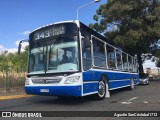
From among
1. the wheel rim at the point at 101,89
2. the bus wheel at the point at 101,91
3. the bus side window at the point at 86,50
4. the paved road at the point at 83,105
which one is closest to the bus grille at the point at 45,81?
the paved road at the point at 83,105

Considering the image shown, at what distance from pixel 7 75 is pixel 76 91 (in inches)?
361

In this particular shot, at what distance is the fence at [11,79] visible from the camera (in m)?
17.3

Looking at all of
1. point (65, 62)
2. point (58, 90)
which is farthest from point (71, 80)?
point (65, 62)

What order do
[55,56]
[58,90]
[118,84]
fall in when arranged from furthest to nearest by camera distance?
1. [118,84]
2. [55,56]
3. [58,90]

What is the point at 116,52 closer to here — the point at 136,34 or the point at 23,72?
the point at 23,72

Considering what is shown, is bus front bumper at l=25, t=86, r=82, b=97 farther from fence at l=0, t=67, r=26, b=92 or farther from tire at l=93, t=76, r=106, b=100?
fence at l=0, t=67, r=26, b=92

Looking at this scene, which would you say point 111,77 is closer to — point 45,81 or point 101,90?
point 101,90

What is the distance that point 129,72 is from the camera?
731 inches

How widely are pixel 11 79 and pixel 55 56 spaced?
8370mm

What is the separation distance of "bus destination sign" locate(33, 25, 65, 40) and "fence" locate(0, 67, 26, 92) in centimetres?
704

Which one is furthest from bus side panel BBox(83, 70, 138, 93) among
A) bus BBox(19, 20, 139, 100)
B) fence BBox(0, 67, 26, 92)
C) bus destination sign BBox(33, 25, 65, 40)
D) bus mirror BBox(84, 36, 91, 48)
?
fence BBox(0, 67, 26, 92)

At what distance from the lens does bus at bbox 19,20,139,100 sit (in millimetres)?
9898

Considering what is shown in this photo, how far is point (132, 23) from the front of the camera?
108 ft

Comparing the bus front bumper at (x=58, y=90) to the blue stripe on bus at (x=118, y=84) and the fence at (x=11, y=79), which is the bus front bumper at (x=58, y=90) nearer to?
the blue stripe on bus at (x=118, y=84)
